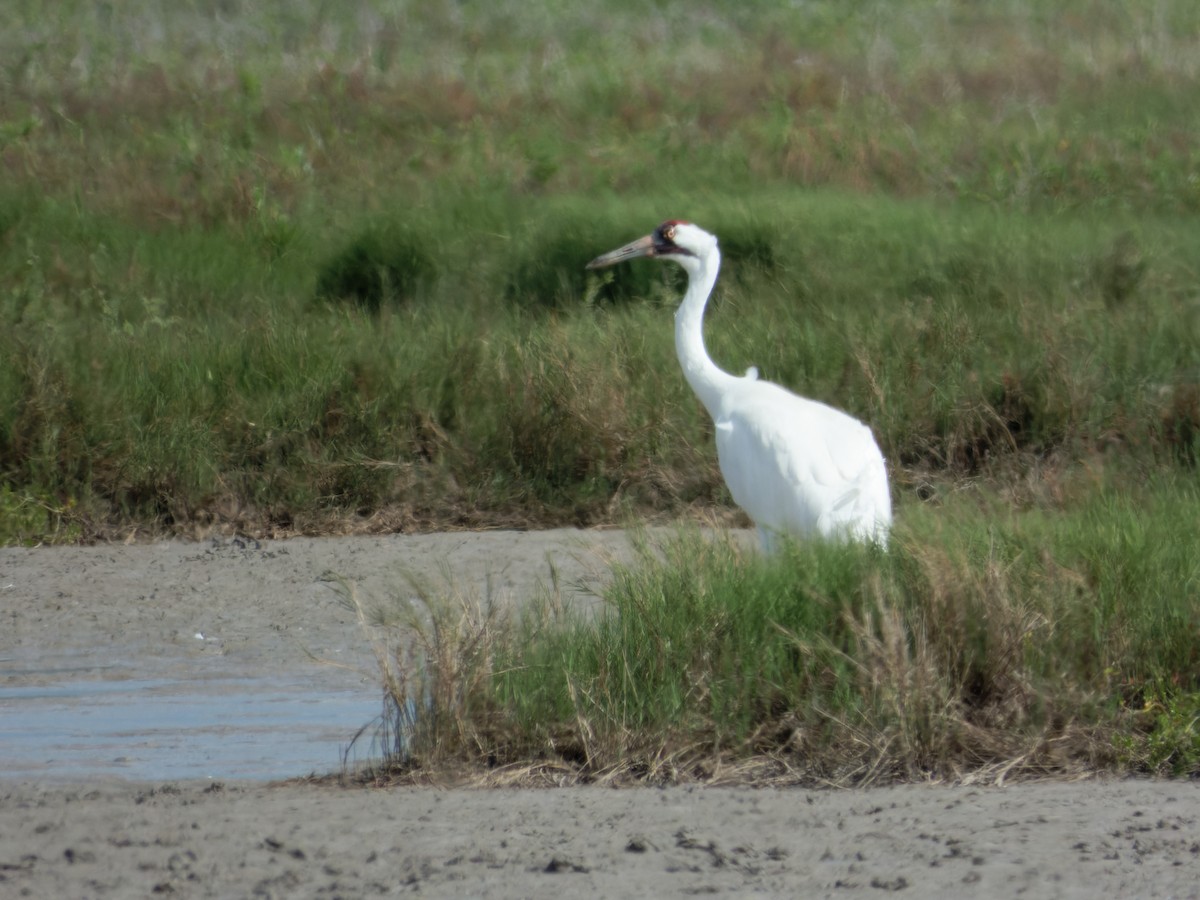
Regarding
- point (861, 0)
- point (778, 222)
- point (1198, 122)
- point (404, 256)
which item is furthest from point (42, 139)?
point (861, 0)

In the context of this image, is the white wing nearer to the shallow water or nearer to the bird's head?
the bird's head

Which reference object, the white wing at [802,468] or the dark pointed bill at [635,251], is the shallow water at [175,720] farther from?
the dark pointed bill at [635,251]

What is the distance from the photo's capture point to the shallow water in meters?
5.32

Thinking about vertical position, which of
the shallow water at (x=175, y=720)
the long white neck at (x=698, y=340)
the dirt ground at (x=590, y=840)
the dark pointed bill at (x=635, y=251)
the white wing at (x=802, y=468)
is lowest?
the shallow water at (x=175, y=720)

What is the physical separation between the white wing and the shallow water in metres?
1.58

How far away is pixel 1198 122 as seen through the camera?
51.0 feet

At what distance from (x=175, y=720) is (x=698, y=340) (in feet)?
9.21

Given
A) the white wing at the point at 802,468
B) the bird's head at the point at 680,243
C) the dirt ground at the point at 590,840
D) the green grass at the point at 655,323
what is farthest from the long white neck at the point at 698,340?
the dirt ground at the point at 590,840

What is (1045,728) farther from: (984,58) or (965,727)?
(984,58)

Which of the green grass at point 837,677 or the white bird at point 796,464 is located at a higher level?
the white bird at point 796,464

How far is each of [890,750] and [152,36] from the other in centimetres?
1694

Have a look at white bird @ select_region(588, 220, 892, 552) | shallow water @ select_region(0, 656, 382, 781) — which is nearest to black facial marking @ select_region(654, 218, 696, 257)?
white bird @ select_region(588, 220, 892, 552)

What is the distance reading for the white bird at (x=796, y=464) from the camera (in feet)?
21.6

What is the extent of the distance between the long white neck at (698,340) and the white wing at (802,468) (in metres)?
0.40
